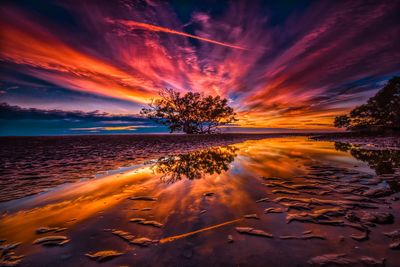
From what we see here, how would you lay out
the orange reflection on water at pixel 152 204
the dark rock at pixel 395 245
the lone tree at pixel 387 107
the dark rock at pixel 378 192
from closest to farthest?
the dark rock at pixel 395 245 < the orange reflection on water at pixel 152 204 < the dark rock at pixel 378 192 < the lone tree at pixel 387 107

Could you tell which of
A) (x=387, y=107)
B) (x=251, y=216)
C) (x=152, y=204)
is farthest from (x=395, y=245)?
(x=387, y=107)

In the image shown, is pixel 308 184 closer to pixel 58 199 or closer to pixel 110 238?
pixel 110 238

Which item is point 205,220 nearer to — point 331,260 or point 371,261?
point 331,260

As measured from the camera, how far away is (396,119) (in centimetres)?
3020

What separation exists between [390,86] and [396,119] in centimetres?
565

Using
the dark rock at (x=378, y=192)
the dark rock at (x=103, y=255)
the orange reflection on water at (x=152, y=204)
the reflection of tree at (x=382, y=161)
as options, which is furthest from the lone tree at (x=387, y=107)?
the dark rock at (x=103, y=255)

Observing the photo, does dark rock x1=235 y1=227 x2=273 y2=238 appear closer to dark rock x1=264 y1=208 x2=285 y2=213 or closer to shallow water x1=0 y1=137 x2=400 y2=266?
shallow water x1=0 y1=137 x2=400 y2=266

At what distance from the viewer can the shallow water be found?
6.41ft

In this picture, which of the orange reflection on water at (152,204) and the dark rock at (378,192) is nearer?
the orange reflection on water at (152,204)

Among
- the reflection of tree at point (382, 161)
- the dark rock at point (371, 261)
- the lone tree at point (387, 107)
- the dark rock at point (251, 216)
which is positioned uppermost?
the lone tree at point (387, 107)

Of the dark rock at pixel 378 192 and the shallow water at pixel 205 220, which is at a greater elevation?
the dark rock at pixel 378 192

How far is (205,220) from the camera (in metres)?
2.80

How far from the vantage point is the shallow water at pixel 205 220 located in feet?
6.41

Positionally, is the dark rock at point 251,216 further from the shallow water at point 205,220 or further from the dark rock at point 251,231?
the dark rock at point 251,231
